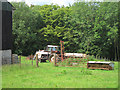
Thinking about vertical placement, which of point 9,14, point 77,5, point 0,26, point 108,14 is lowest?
point 0,26

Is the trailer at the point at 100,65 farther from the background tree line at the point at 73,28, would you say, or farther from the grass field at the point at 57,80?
the background tree line at the point at 73,28

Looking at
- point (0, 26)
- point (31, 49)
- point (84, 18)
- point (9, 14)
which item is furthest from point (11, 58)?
point (84, 18)

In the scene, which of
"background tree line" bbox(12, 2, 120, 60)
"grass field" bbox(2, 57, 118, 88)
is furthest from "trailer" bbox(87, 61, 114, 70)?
"background tree line" bbox(12, 2, 120, 60)

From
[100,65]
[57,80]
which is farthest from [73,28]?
[57,80]

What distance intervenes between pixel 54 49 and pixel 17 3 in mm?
13773

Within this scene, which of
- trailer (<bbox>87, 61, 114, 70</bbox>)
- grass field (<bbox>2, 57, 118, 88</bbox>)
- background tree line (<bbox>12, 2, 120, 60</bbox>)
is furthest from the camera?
background tree line (<bbox>12, 2, 120, 60</bbox>)

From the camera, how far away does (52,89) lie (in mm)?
7371

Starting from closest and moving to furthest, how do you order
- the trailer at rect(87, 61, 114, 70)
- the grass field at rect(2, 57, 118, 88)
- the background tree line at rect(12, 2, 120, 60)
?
the grass field at rect(2, 57, 118, 88), the trailer at rect(87, 61, 114, 70), the background tree line at rect(12, 2, 120, 60)

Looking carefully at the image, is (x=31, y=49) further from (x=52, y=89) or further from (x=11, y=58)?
(x=52, y=89)

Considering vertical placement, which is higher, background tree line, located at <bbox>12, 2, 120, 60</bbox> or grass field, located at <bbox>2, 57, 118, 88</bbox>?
background tree line, located at <bbox>12, 2, 120, 60</bbox>

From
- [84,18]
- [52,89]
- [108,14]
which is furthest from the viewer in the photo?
[84,18]

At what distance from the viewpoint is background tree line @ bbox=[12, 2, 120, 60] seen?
1276 inches

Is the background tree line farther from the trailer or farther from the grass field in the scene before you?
the grass field

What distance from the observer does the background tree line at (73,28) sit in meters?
32.4
